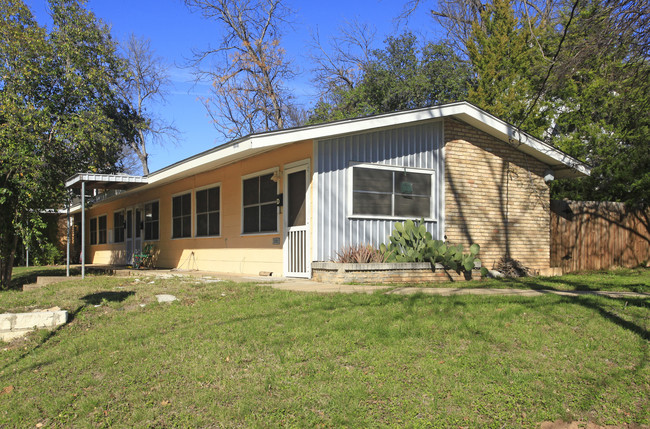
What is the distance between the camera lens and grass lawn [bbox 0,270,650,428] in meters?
4.27

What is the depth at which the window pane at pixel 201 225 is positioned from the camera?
47.7ft

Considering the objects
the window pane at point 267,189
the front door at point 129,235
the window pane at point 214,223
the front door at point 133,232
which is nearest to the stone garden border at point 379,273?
the window pane at point 267,189

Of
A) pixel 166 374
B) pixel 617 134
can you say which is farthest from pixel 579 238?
pixel 166 374

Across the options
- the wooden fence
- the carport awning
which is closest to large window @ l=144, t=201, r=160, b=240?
the carport awning

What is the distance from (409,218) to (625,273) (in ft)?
20.7

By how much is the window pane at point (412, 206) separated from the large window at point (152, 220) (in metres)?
9.70

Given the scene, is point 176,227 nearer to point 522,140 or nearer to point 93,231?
point 522,140

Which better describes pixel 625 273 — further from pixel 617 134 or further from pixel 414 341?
pixel 414 341

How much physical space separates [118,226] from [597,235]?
17399 mm

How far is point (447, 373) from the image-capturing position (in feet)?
15.6

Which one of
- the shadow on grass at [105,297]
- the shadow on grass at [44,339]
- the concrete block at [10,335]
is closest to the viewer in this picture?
the shadow on grass at [44,339]

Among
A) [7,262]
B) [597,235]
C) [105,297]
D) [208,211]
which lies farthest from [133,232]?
[597,235]

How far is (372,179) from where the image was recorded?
10688mm

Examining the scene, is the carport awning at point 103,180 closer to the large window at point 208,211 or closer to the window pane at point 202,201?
the window pane at point 202,201
